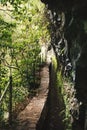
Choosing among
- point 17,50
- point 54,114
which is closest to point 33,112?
point 17,50

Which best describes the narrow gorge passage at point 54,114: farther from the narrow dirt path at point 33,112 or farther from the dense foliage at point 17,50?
the dense foliage at point 17,50

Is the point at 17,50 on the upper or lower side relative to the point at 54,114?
upper

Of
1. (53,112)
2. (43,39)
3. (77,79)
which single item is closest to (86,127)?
(77,79)

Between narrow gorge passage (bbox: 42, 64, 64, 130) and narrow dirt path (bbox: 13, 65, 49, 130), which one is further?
narrow gorge passage (bbox: 42, 64, 64, 130)

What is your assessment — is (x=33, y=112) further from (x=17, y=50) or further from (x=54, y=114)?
(x=54, y=114)

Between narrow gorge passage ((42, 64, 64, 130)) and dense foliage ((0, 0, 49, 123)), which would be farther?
narrow gorge passage ((42, 64, 64, 130))

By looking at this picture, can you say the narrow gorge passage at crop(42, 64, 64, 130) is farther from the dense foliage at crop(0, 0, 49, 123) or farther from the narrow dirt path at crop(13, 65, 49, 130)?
the dense foliage at crop(0, 0, 49, 123)

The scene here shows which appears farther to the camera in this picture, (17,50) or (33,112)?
(17,50)

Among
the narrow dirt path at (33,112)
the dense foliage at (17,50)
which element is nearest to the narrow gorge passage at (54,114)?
the narrow dirt path at (33,112)

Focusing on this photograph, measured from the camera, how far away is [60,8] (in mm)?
5953

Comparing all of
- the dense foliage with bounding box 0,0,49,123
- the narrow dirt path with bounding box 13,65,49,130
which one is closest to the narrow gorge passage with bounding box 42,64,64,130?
the narrow dirt path with bounding box 13,65,49,130

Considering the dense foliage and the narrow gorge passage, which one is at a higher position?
the dense foliage

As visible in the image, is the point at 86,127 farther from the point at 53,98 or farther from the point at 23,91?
the point at 53,98

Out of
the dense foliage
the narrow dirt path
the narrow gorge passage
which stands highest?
the dense foliage
